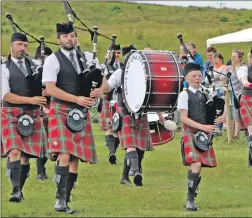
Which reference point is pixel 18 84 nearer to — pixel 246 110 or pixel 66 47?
pixel 66 47

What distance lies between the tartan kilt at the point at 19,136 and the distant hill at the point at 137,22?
17.2 metres

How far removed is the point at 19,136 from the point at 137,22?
87.6 ft

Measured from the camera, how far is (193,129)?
9117 millimetres

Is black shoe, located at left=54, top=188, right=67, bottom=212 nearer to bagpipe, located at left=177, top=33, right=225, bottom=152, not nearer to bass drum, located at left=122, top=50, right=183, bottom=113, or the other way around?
bagpipe, located at left=177, top=33, right=225, bottom=152

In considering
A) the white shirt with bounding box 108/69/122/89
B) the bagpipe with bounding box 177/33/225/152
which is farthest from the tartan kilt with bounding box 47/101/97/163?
the white shirt with bounding box 108/69/122/89

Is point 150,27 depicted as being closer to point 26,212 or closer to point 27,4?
point 27,4

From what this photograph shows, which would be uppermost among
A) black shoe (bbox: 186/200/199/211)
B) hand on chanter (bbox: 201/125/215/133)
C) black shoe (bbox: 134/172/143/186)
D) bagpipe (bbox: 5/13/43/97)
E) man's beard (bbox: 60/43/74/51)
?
Result: man's beard (bbox: 60/43/74/51)

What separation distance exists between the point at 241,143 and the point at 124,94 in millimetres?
5175

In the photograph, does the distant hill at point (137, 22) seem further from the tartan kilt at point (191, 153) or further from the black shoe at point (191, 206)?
the black shoe at point (191, 206)

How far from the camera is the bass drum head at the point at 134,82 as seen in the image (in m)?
10.8

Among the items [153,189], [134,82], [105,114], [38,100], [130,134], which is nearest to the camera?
[38,100]

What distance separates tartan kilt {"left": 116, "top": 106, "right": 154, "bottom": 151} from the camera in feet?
36.0

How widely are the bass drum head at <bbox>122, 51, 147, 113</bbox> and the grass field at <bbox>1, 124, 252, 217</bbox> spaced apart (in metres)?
1.01

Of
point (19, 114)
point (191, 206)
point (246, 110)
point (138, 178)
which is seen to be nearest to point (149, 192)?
point (138, 178)
